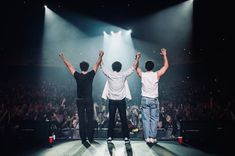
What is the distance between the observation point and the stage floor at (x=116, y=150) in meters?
5.34

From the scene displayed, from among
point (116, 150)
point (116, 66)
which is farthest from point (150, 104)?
point (116, 150)

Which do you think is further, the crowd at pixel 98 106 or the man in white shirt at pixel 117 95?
the crowd at pixel 98 106

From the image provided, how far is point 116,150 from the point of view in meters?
5.59

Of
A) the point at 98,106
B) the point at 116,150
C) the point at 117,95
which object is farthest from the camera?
the point at 98,106

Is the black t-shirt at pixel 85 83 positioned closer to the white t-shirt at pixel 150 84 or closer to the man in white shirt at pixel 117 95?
the man in white shirt at pixel 117 95

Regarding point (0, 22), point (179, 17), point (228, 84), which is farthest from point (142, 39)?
point (0, 22)

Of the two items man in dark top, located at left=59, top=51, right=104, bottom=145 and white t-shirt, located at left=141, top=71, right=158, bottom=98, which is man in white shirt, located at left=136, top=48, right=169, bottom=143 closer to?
white t-shirt, located at left=141, top=71, right=158, bottom=98

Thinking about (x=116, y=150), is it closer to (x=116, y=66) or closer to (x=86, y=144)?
(x=86, y=144)

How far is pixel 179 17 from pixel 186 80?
5317 mm

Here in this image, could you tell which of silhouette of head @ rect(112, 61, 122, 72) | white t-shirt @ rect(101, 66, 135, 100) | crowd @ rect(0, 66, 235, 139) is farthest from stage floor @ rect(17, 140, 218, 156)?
crowd @ rect(0, 66, 235, 139)

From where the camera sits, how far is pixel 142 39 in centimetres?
1770

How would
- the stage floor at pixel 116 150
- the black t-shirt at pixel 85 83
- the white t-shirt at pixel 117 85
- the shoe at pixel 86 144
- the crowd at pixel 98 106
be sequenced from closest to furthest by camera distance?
1. the stage floor at pixel 116 150
2. the shoe at pixel 86 144
3. the white t-shirt at pixel 117 85
4. the black t-shirt at pixel 85 83
5. the crowd at pixel 98 106

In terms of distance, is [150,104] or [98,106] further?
[98,106]

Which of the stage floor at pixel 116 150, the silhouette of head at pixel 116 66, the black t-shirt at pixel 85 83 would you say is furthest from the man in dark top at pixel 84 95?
the stage floor at pixel 116 150
